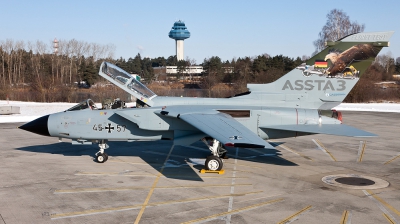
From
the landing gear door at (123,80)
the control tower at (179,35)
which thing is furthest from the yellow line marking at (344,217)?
the control tower at (179,35)

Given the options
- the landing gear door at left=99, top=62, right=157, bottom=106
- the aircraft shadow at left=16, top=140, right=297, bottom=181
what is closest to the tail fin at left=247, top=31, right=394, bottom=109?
the aircraft shadow at left=16, top=140, right=297, bottom=181

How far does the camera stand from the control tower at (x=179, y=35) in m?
171

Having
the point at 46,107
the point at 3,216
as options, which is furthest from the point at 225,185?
the point at 46,107

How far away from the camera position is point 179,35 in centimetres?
17088

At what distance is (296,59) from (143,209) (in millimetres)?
76274

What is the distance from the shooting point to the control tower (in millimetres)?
171125

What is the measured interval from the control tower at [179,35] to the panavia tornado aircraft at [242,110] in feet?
514

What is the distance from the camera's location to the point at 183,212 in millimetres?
9695

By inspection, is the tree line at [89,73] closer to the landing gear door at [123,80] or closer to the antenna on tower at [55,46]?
the antenna on tower at [55,46]

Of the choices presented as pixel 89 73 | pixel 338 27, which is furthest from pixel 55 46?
pixel 338 27

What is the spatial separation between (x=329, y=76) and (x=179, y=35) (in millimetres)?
159607

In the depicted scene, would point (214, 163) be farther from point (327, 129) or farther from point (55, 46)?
point (55, 46)

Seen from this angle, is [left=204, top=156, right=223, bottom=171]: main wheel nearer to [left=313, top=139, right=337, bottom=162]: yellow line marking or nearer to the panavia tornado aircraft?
the panavia tornado aircraft

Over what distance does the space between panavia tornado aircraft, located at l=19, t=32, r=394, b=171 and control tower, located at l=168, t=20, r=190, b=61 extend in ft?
514
